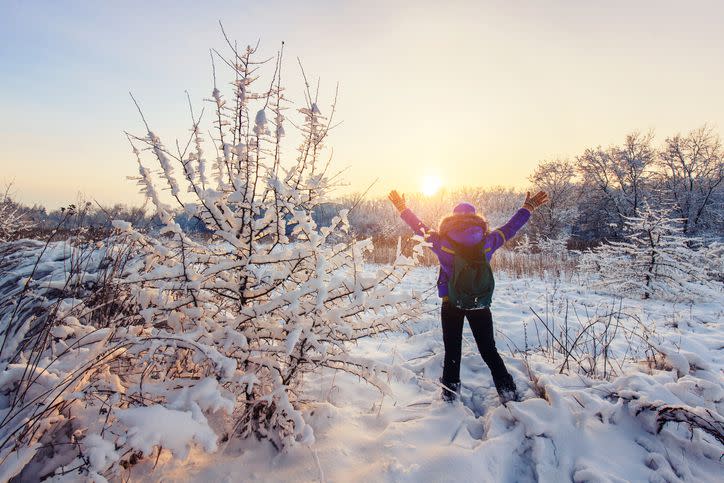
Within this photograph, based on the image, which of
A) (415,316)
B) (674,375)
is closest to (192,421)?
(415,316)

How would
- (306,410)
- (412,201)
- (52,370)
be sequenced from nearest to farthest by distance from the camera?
(52,370), (306,410), (412,201)

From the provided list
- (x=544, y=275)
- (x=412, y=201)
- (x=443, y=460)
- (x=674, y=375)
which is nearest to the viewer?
(x=443, y=460)

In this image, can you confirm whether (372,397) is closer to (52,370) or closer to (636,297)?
(52,370)

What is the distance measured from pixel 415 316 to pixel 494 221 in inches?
1389

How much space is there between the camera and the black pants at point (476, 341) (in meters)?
2.85

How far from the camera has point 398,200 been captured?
Result: 3650mm

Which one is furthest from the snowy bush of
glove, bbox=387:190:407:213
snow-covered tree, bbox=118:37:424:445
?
glove, bbox=387:190:407:213

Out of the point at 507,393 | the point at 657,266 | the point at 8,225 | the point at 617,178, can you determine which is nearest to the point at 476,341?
the point at 507,393

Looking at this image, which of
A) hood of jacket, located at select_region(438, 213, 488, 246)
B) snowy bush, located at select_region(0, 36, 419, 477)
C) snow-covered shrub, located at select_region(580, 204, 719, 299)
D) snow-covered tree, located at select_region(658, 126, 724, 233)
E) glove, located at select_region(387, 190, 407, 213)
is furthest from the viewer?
snow-covered tree, located at select_region(658, 126, 724, 233)

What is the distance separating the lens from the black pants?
2.85 metres

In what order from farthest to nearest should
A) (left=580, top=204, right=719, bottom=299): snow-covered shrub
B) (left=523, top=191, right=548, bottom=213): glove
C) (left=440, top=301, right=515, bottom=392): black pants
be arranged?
1. (left=580, top=204, right=719, bottom=299): snow-covered shrub
2. (left=523, top=191, right=548, bottom=213): glove
3. (left=440, top=301, right=515, bottom=392): black pants

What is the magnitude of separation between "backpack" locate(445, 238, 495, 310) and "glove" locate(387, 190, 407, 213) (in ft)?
2.84

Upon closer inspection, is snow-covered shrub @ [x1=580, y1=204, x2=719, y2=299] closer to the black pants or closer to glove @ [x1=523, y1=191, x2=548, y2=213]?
glove @ [x1=523, y1=191, x2=548, y2=213]

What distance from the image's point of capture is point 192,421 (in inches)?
54.0
